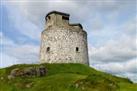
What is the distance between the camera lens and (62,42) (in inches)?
2825

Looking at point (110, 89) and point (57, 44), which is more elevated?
point (57, 44)

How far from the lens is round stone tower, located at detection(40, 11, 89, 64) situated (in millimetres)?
71000

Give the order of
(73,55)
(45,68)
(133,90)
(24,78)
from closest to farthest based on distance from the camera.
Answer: (133,90)
(24,78)
(45,68)
(73,55)

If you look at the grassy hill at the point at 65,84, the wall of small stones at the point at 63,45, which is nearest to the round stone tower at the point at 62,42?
the wall of small stones at the point at 63,45

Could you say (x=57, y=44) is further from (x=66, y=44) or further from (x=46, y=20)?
(x=46, y=20)

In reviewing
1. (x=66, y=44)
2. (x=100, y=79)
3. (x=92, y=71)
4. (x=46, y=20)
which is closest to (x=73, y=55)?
(x=66, y=44)

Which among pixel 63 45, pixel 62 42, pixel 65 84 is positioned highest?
pixel 62 42

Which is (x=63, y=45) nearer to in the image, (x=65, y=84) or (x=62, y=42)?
(x=62, y=42)

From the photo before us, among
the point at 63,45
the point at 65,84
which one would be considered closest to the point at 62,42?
the point at 63,45

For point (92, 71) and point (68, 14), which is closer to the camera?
point (92, 71)

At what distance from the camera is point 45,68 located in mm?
61062

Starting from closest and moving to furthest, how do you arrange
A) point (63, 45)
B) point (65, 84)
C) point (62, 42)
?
point (65, 84), point (63, 45), point (62, 42)

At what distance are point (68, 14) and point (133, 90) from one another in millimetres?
38619

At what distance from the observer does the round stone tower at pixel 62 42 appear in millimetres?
71000
